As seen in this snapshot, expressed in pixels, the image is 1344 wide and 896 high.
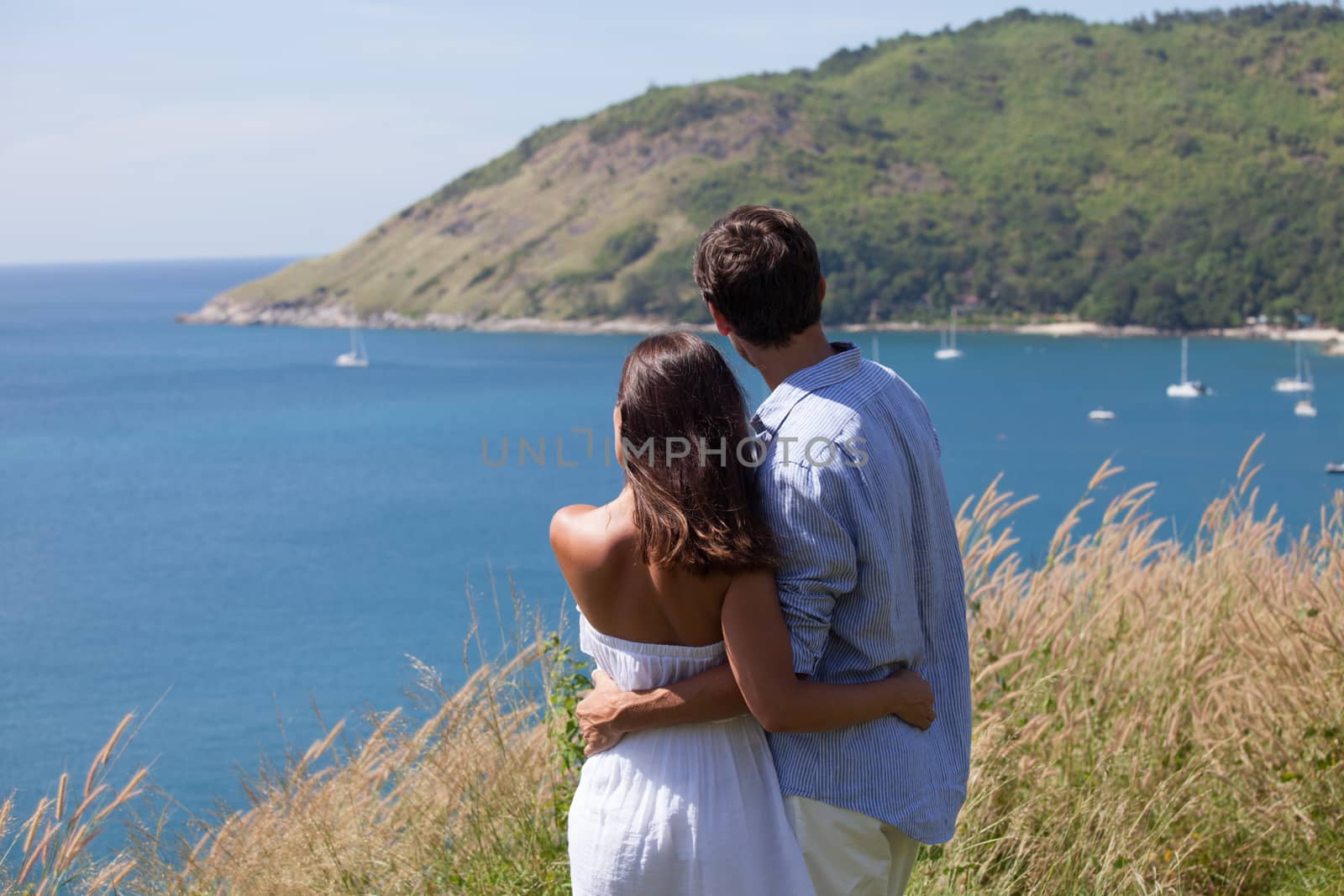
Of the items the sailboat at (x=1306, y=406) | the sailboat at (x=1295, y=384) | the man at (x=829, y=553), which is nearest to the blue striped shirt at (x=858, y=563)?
the man at (x=829, y=553)

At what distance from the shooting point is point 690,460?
5.91ft

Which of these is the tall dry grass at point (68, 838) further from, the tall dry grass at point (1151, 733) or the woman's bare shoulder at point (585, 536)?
the tall dry grass at point (1151, 733)

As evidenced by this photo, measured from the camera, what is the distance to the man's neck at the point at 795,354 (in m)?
1.96

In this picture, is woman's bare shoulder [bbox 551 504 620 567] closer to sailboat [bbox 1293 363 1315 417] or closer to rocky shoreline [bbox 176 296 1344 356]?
sailboat [bbox 1293 363 1315 417]

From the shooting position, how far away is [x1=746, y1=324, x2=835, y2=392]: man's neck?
1962mm

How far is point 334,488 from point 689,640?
57101 mm

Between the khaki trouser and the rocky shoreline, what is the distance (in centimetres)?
8876

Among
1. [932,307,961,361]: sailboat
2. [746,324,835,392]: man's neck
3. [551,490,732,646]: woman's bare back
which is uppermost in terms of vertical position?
[746,324,835,392]: man's neck

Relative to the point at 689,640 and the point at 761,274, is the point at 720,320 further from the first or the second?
the point at 689,640

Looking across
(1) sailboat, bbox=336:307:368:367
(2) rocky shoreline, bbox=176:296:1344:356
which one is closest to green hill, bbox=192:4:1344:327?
(2) rocky shoreline, bbox=176:296:1344:356

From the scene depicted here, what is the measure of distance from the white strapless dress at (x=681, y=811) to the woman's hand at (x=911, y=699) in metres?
0.23

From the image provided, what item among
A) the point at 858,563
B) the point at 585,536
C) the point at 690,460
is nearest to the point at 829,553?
the point at 858,563

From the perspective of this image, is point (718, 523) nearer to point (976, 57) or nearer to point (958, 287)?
point (958, 287)

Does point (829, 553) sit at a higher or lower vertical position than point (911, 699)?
higher
